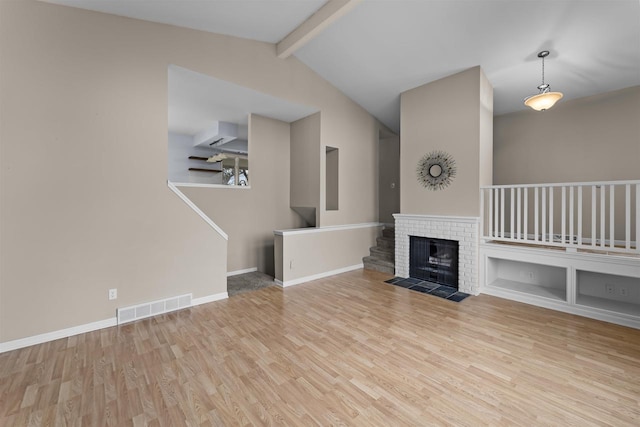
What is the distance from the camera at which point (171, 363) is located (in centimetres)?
238

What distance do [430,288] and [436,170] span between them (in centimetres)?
199

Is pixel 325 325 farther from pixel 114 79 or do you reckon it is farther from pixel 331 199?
pixel 114 79

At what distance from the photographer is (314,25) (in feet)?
12.1

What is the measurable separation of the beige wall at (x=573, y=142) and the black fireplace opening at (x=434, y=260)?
2.26 meters

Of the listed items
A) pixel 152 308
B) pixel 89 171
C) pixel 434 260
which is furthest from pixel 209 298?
pixel 434 260

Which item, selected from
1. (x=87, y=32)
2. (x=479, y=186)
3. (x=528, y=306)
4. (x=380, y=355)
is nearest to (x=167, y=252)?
(x=87, y=32)

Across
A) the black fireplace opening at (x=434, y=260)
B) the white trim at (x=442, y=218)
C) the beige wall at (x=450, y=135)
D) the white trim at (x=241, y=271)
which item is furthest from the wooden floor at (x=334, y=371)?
the beige wall at (x=450, y=135)

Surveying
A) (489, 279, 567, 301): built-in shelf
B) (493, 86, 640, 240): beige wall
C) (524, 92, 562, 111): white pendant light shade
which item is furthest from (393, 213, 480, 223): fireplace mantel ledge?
(493, 86, 640, 240): beige wall

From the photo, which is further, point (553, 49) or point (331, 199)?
point (331, 199)

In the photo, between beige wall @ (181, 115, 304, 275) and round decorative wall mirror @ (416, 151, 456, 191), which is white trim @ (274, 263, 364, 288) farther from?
round decorative wall mirror @ (416, 151, 456, 191)

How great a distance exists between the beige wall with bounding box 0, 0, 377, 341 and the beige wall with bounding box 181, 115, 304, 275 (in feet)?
4.42

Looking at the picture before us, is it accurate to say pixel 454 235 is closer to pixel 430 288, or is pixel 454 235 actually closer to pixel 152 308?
pixel 430 288

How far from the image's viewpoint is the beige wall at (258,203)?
5.19m

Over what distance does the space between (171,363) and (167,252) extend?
154cm
